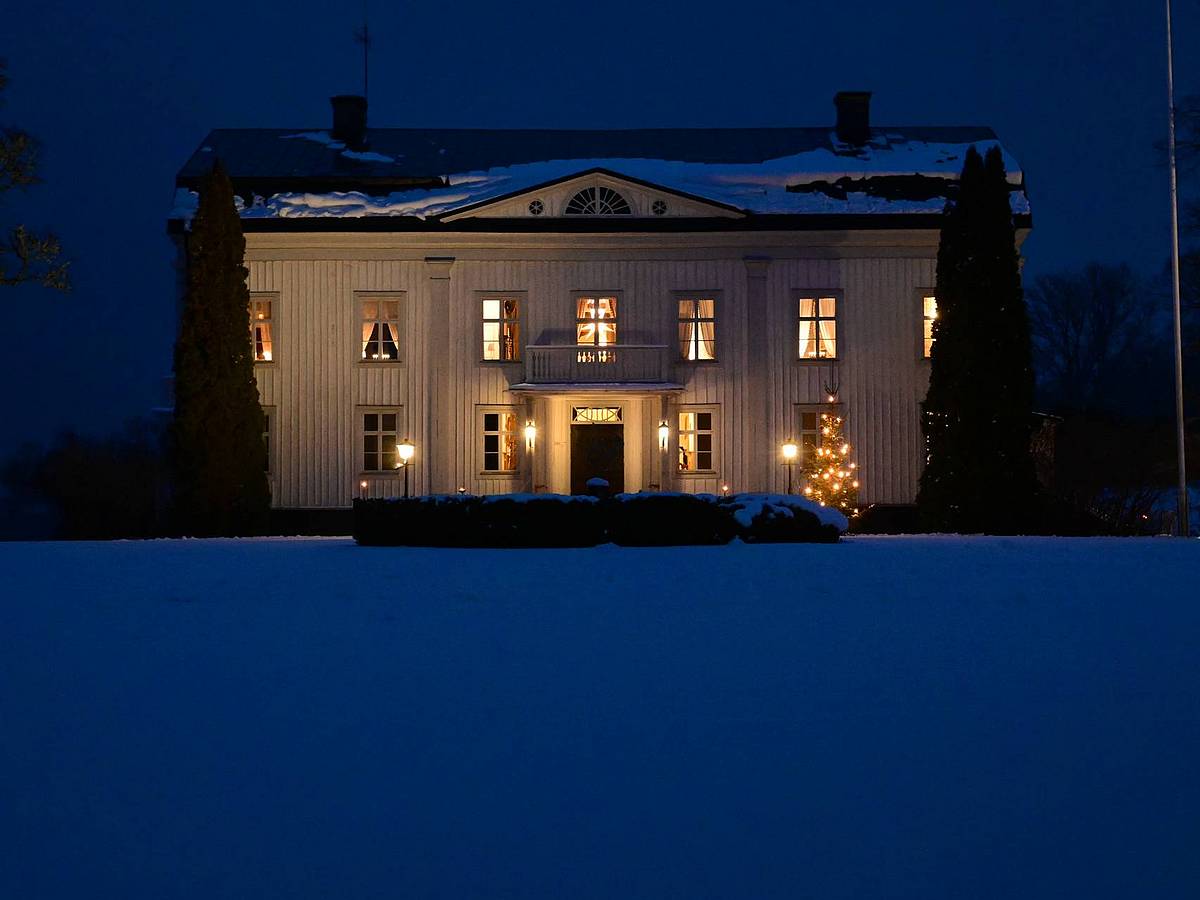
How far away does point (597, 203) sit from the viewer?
2716 centimetres

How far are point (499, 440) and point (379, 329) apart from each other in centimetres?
336

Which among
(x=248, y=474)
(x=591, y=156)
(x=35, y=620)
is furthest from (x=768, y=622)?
(x=591, y=156)

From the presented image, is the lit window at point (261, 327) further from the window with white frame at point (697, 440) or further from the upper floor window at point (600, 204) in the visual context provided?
the window with white frame at point (697, 440)

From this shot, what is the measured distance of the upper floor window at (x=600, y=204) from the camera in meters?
27.1

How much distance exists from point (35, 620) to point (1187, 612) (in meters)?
8.17

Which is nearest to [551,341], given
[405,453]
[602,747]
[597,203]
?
Answer: [597,203]

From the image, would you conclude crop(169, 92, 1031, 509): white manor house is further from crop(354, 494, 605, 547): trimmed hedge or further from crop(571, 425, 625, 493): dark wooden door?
crop(354, 494, 605, 547): trimmed hedge

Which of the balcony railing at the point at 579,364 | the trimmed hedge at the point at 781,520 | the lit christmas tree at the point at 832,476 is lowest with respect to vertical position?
the trimmed hedge at the point at 781,520

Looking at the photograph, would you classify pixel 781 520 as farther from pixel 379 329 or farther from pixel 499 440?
pixel 379 329

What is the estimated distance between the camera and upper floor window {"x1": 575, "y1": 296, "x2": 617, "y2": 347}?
27406mm

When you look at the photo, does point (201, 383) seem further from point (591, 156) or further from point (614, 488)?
point (591, 156)

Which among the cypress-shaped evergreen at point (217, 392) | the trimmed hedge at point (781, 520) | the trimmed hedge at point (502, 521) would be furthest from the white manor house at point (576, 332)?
the trimmed hedge at point (502, 521)

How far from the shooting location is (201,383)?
2436cm

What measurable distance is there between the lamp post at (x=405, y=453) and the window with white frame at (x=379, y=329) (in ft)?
5.83
